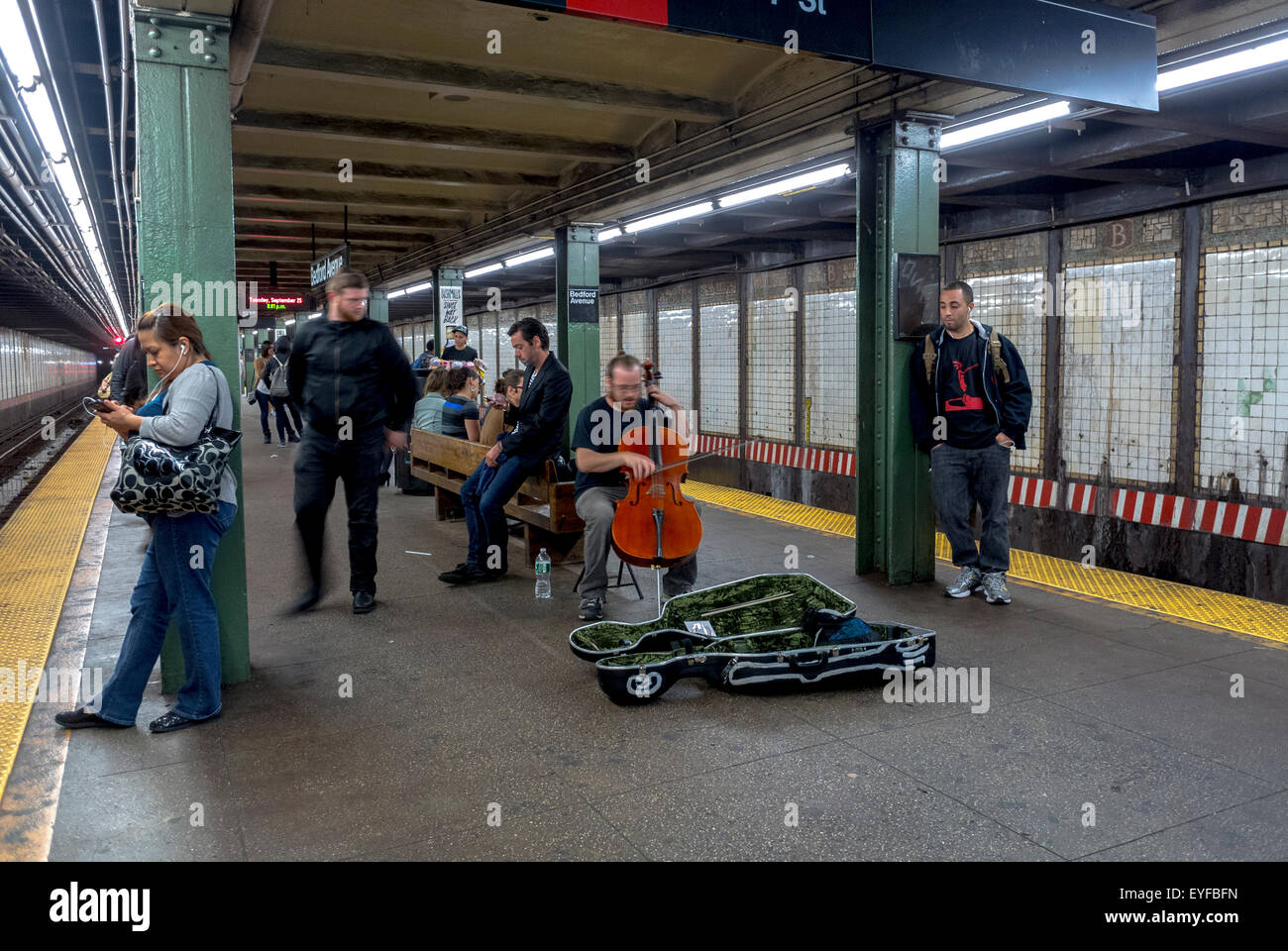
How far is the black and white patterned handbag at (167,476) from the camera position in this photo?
3.60m

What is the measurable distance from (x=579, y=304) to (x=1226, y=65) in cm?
623

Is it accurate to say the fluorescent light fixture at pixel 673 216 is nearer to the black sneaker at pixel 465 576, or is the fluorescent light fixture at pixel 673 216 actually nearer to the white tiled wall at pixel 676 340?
the black sneaker at pixel 465 576

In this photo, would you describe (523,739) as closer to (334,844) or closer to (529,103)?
(334,844)

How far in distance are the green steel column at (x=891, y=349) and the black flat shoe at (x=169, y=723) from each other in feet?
14.3

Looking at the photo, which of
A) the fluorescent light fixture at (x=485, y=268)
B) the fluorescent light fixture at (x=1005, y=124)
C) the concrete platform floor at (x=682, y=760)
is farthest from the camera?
the fluorescent light fixture at (x=485, y=268)

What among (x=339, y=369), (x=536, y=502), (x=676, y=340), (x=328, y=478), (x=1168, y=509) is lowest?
(x=1168, y=509)

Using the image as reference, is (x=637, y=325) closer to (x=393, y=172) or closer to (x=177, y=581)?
(x=393, y=172)

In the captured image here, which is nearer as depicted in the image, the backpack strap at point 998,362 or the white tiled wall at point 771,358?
the backpack strap at point 998,362

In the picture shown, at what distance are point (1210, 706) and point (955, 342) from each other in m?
2.70

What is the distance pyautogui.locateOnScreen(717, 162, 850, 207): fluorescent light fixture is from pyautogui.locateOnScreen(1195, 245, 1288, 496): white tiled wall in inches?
118

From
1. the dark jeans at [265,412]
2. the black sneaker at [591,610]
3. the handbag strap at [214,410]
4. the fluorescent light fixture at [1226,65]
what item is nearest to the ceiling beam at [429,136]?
the handbag strap at [214,410]

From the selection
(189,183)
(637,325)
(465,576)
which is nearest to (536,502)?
(465,576)

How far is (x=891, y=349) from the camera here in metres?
6.32
